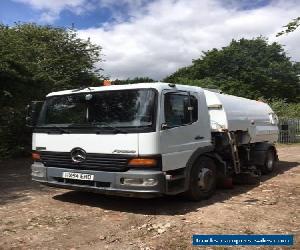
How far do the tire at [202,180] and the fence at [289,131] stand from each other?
18617 mm

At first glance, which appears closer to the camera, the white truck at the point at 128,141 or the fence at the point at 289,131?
the white truck at the point at 128,141

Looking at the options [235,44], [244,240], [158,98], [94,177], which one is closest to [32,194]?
[94,177]

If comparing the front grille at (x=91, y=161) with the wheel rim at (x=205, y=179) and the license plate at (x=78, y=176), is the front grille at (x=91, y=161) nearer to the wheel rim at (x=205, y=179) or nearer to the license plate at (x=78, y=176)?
the license plate at (x=78, y=176)

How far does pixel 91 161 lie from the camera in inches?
322

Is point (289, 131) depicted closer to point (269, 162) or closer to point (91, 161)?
point (269, 162)

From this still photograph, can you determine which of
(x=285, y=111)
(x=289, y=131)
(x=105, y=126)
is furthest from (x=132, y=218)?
(x=285, y=111)

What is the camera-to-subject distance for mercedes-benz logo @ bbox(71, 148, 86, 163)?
829cm

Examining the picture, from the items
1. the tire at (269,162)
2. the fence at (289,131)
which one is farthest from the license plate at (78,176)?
the fence at (289,131)

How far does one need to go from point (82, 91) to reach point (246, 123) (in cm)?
490

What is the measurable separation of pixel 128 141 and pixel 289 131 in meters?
21.0

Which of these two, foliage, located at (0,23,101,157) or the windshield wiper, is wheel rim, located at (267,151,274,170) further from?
foliage, located at (0,23,101,157)

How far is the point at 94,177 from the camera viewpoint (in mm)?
8094

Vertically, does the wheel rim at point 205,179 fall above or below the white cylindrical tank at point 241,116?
below

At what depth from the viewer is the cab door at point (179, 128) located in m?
8.03
